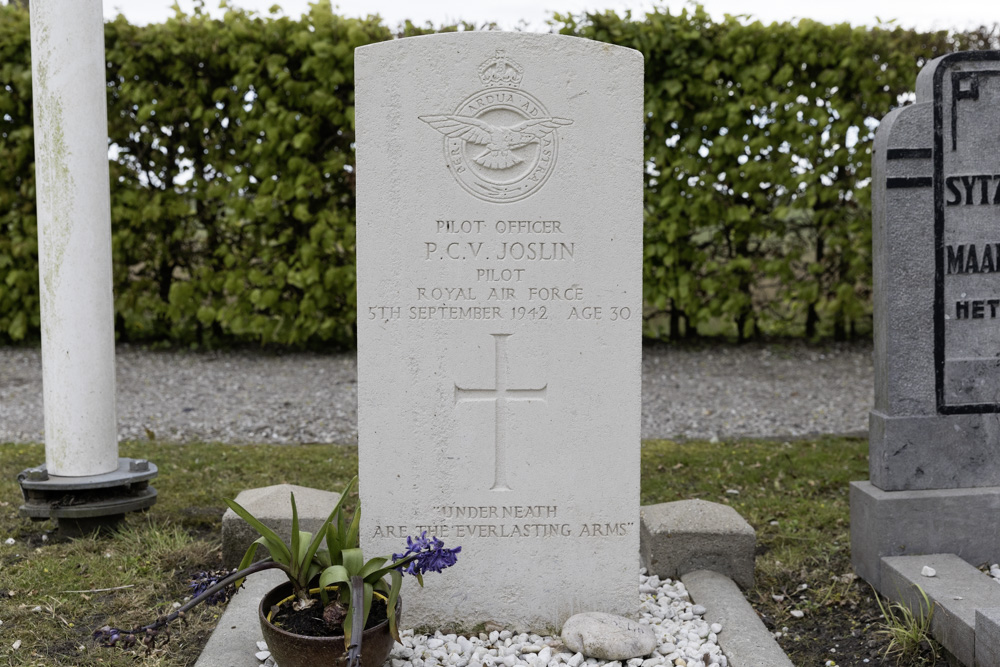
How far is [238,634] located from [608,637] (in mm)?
1200

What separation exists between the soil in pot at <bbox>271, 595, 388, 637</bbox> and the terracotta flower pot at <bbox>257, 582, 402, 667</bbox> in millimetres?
47

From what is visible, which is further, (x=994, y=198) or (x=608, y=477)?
(x=994, y=198)

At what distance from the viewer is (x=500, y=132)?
2.98 meters

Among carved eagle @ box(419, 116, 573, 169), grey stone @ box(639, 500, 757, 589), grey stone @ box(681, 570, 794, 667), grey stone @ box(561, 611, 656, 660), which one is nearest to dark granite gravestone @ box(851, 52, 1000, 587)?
grey stone @ box(639, 500, 757, 589)

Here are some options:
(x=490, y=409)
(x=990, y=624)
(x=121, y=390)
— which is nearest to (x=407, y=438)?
(x=490, y=409)

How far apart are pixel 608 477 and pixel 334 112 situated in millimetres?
5382

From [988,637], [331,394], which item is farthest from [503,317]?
[331,394]

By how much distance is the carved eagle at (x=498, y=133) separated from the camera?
9.77 feet

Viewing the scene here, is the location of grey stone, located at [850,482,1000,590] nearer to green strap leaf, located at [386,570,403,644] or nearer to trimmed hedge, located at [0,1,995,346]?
green strap leaf, located at [386,570,403,644]

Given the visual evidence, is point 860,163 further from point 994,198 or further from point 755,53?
point 994,198

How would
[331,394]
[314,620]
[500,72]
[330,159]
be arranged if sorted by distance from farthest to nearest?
[330,159] < [331,394] < [500,72] < [314,620]

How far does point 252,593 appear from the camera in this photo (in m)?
3.27

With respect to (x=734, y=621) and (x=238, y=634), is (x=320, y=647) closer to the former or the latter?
(x=238, y=634)

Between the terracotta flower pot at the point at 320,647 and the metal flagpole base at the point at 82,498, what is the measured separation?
149cm
